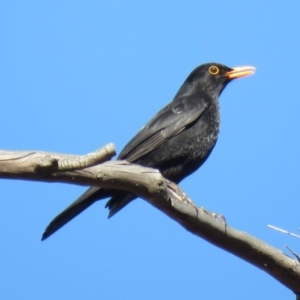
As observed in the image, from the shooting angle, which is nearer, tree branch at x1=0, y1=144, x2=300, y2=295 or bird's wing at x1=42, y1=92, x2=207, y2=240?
tree branch at x1=0, y1=144, x2=300, y2=295

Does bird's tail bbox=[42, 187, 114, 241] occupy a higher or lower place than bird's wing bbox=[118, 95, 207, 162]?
lower

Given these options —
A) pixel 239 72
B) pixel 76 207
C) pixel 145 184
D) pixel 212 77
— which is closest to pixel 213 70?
pixel 212 77

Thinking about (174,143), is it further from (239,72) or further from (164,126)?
(239,72)

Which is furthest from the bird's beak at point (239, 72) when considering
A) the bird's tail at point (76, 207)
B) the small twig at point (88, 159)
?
the small twig at point (88, 159)

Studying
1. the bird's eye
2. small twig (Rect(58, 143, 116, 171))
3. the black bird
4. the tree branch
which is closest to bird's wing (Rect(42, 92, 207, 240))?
the black bird

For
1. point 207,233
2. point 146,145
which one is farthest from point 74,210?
point 207,233

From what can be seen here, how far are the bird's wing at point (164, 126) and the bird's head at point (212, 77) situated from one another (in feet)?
1.34

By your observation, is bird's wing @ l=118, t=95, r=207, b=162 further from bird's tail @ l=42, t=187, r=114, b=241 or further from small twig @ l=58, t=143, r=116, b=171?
small twig @ l=58, t=143, r=116, b=171

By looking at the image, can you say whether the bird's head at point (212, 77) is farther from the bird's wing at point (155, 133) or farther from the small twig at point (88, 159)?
the small twig at point (88, 159)

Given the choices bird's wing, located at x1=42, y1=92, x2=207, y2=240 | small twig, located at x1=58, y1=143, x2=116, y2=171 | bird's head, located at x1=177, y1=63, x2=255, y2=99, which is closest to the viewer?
small twig, located at x1=58, y1=143, x2=116, y2=171

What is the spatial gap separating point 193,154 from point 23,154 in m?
3.19

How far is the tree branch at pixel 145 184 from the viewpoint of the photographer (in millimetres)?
4152

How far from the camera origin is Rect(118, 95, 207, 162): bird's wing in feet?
23.5

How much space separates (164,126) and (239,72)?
1.45 metres
